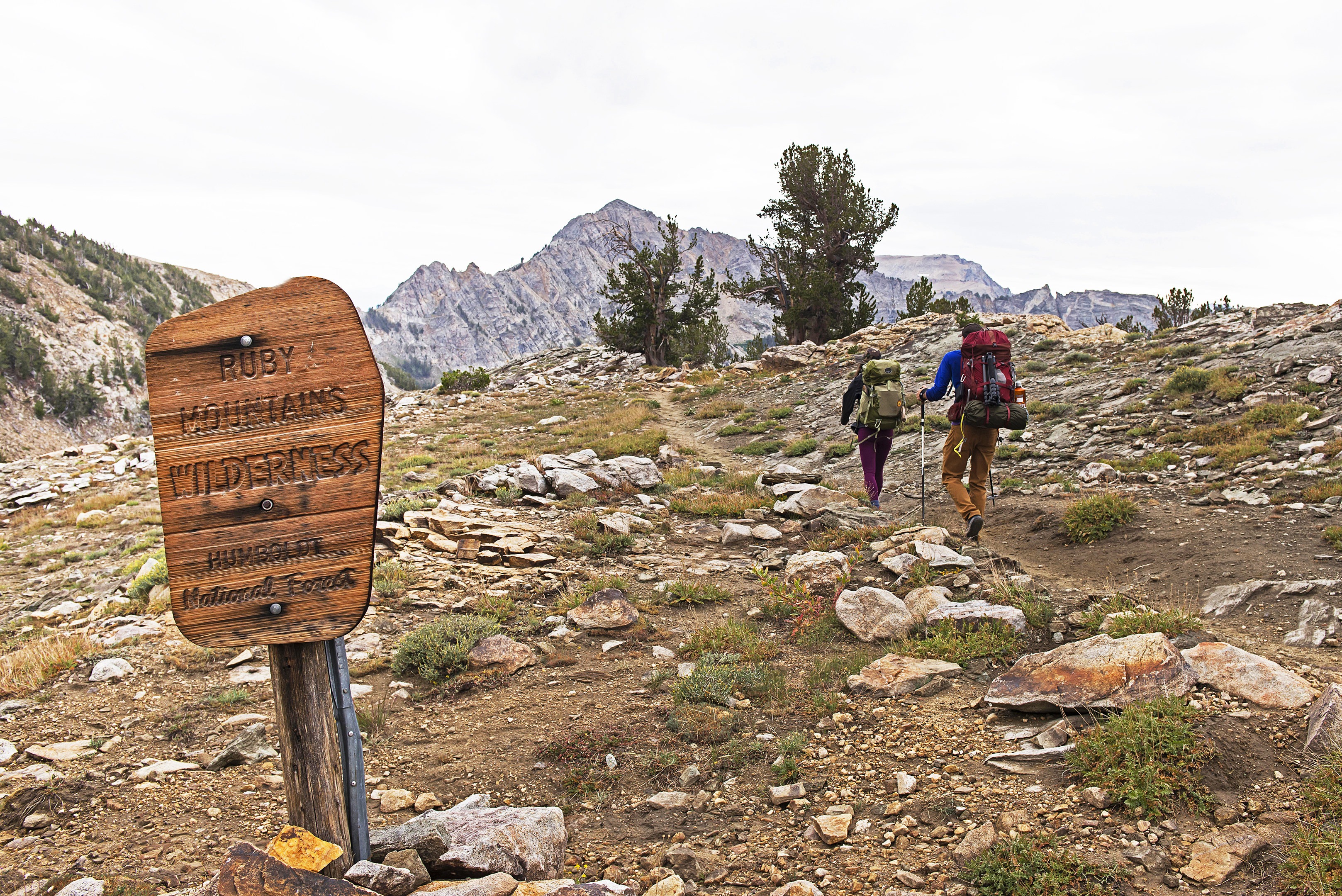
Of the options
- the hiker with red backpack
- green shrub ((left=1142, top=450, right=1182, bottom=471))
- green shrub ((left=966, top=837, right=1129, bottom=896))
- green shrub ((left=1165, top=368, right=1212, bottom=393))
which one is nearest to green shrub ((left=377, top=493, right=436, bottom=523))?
the hiker with red backpack

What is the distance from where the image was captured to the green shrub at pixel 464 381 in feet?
106

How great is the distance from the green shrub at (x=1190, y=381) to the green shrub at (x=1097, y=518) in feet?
20.3

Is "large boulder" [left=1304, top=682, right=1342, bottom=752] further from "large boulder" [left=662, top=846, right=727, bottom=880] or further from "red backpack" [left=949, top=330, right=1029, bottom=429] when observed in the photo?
"red backpack" [left=949, top=330, right=1029, bottom=429]

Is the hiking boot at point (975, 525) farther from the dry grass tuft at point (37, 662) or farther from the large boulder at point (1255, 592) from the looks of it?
the dry grass tuft at point (37, 662)

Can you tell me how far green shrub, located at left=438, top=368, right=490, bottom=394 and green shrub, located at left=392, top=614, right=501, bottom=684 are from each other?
26.7 meters

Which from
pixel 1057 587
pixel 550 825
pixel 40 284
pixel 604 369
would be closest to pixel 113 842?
pixel 550 825

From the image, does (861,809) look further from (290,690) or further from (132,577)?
(132,577)

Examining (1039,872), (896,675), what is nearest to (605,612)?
(896,675)

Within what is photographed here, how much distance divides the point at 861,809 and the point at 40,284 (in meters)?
161

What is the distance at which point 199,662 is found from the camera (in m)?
6.05

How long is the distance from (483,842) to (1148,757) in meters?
3.34

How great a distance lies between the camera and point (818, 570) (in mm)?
7523

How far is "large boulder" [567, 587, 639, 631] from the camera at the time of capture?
6.81 m

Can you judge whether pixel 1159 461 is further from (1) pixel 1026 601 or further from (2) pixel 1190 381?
(1) pixel 1026 601
